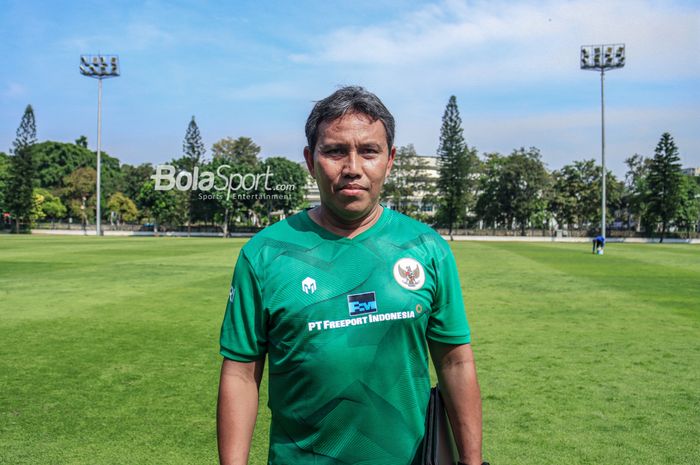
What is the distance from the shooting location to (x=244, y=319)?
1.96 m

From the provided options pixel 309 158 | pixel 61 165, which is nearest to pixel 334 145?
pixel 309 158

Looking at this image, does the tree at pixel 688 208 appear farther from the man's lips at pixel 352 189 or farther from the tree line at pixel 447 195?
the man's lips at pixel 352 189

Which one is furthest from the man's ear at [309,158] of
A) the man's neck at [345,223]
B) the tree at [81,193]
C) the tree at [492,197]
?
the tree at [81,193]

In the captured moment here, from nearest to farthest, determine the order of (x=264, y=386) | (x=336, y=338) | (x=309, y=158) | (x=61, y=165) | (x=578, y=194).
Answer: (x=336, y=338)
(x=309, y=158)
(x=264, y=386)
(x=578, y=194)
(x=61, y=165)

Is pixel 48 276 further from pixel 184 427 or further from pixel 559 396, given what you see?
pixel 559 396

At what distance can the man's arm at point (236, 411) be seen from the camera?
76.7 inches

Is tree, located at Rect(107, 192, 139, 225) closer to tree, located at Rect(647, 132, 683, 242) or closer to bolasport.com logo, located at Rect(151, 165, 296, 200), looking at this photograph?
bolasport.com logo, located at Rect(151, 165, 296, 200)

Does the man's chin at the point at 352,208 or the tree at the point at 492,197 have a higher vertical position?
the tree at the point at 492,197

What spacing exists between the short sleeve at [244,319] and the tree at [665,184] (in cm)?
6779

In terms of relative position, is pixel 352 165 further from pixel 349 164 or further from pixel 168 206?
pixel 168 206

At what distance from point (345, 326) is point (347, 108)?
73cm

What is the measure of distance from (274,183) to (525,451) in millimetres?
66062

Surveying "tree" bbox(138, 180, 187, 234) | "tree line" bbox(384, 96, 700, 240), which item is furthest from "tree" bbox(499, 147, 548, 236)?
"tree" bbox(138, 180, 187, 234)

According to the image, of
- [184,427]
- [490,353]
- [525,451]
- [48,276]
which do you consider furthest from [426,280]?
[48,276]
